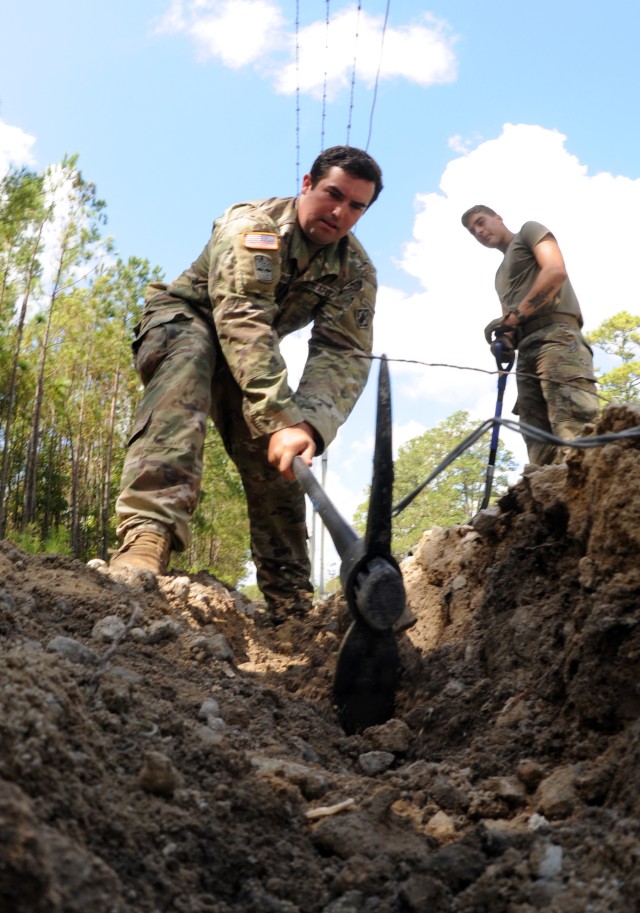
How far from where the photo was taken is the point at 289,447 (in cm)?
292

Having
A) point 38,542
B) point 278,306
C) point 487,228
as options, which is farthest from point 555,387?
point 38,542

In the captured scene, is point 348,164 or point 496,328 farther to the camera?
point 496,328

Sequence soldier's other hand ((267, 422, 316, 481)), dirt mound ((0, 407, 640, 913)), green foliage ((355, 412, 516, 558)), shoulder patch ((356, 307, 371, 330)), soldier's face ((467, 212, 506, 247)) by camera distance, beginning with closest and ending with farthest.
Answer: dirt mound ((0, 407, 640, 913)) → soldier's other hand ((267, 422, 316, 481)) → shoulder patch ((356, 307, 371, 330)) → soldier's face ((467, 212, 506, 247)) → green foliage ((355, 412, 516, 558))

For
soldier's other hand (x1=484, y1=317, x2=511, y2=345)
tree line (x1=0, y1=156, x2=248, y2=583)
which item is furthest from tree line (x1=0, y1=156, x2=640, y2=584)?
soldier's other hand (x1=484, y1=317, x2=511, y2=345)

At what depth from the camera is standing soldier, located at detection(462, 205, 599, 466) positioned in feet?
15.9

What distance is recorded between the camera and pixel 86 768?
1.18 m

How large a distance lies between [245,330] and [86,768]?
231 centimetres

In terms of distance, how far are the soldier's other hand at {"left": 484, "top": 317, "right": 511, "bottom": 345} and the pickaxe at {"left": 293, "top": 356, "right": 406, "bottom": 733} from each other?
10.4 feet

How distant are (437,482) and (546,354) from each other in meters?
7.95

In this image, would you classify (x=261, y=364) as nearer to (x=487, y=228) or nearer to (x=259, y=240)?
(x=259, y=240)

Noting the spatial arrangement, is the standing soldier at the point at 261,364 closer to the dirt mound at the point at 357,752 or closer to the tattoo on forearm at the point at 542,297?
the dirt mound at the point at 357,752

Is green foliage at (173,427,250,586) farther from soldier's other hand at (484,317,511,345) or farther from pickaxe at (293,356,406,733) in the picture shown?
pickaxe at (293,356,406,733)

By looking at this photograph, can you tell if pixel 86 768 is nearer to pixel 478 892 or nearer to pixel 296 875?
pixel 296 875

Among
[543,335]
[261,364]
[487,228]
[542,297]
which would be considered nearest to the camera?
[261,364]
